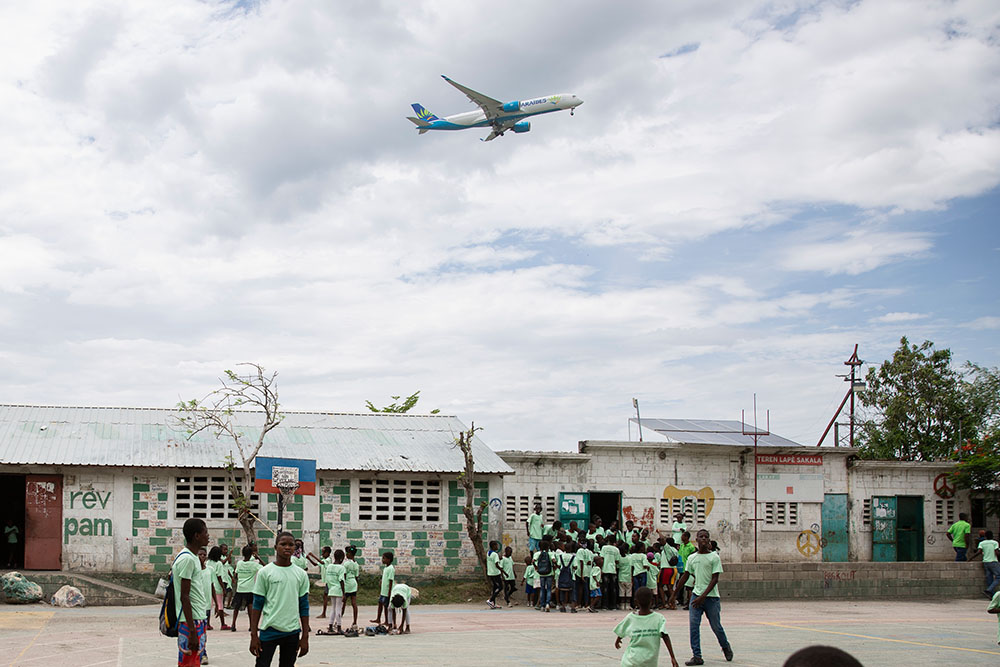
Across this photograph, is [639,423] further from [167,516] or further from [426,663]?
[426,663]

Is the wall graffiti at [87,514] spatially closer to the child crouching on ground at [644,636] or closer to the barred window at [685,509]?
the barred window at [685,509]

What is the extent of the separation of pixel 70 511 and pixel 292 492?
5.09m

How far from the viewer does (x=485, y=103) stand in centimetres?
3272

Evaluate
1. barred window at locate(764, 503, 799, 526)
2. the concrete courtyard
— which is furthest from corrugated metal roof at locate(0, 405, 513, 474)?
barred window at locate(764, 503, 799, 526)

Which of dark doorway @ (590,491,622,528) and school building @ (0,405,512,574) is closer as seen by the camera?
school building @ (0,405,512,574)

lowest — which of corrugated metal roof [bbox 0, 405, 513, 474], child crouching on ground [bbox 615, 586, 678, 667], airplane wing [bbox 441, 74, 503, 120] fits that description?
child crouching on ground [bbox 615, 586, 678, 667]

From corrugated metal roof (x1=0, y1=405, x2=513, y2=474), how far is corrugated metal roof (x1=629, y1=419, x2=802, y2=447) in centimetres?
561

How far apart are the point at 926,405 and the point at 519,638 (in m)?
28.6

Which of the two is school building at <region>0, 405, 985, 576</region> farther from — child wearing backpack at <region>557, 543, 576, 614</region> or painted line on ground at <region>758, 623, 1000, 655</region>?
painted line on ground at <region>758, 623, 1000, 655</region>

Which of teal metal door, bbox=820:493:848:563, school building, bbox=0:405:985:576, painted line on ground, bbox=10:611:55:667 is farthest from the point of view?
teal metal door, bbox=820:493:848:563

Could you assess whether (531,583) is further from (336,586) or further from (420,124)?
(420,124)

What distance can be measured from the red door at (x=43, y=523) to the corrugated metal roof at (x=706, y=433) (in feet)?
51.2

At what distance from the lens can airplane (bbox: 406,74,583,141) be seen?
32906 mm

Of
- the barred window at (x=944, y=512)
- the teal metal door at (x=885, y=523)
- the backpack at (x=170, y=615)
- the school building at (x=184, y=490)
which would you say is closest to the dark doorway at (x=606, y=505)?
the school building at (x=184, y=490)
